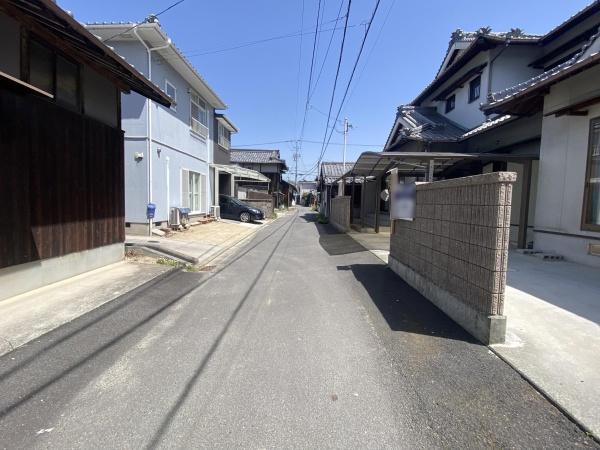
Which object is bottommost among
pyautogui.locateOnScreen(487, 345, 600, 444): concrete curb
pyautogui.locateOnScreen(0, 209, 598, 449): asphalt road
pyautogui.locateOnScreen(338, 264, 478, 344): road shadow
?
pyautogui.locateOnScreen(0, 209, 598, 449): asphalt road

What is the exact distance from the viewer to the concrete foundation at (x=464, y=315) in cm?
375

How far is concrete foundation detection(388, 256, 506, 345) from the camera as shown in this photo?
375cm

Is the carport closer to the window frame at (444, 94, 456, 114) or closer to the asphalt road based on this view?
the window frame at (444, 94, 456, 114)

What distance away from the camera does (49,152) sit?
223 inches

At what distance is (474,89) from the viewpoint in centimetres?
1470

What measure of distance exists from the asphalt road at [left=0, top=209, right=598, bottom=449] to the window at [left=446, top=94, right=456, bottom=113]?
46.9 ft

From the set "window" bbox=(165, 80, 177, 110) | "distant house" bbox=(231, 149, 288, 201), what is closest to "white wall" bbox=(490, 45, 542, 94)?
"window" bbox=(165, 80, 177, 110)

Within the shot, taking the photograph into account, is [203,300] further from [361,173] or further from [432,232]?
[361,173]

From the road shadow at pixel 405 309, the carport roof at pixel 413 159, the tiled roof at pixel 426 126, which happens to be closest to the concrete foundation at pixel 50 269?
the road shadow at pixel 405 309

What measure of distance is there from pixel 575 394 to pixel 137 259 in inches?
321

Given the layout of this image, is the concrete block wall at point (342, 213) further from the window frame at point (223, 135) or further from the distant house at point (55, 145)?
Result: the distant house at point (55, 145)

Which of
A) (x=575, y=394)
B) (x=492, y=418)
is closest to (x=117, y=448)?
(x=492, y=418)

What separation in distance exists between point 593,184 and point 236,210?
54.6 ft

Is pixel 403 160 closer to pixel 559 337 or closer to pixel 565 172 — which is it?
pixel 565 172
